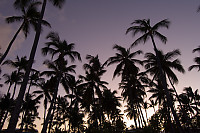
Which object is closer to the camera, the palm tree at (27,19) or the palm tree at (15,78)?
the palm tree at (27,19)

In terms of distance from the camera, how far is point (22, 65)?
94.6 ft

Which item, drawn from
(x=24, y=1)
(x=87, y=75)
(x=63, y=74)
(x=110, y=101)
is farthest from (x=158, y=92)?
(x=24, y=1)

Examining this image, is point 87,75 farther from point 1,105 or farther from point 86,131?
point 1,105

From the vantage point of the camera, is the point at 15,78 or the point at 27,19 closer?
the point at 27,19

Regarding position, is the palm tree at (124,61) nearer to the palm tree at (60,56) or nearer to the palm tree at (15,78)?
the palm tree at (60,56)

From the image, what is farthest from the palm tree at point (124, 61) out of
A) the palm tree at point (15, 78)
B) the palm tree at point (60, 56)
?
the palm tree at point (15, 78)

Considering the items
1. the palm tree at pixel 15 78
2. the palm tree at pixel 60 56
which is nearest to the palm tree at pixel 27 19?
the palm tree at pixel 60 56

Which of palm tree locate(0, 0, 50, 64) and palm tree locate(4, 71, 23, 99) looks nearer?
palm tree locate(0, 0, 50, 64)

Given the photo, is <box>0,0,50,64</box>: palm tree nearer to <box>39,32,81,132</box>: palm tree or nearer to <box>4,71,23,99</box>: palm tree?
<box>39,32,81,132</box>: palm tree

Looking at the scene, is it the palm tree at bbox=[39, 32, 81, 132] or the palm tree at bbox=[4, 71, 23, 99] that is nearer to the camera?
the palm tree at bbox=[39, 32, 81, 132]

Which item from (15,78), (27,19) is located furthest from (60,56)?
(15,78)

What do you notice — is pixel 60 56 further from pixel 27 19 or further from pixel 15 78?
pixel 15 78

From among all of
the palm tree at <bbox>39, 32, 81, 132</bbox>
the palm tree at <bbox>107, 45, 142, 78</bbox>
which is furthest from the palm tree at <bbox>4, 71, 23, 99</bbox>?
the palm tree at <bbox>107, 45, 142, 78</bbox>

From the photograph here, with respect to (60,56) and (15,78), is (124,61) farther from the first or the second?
(15,78)
